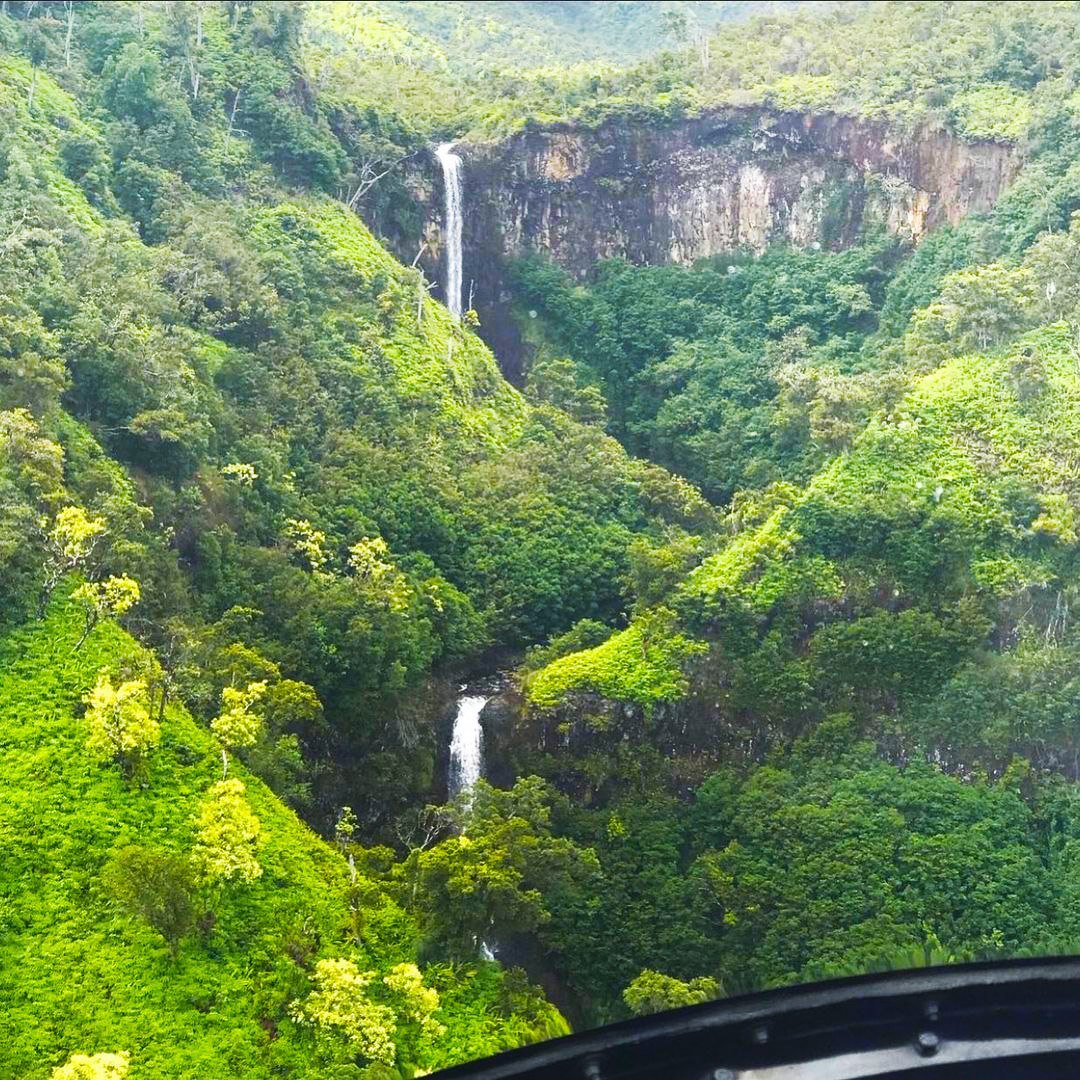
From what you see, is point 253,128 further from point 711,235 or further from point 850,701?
point 850,701

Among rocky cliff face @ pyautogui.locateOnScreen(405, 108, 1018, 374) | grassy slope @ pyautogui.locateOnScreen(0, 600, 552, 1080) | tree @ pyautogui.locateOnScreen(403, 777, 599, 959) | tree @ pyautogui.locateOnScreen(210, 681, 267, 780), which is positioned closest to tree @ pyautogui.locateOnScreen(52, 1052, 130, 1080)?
grassy slope @ pyautogui.locateOnScreen(0, 600, 552, 1080)

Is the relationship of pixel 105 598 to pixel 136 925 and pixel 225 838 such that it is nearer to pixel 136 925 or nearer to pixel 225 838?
pixel 225 838

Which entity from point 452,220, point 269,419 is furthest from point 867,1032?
point 452,220

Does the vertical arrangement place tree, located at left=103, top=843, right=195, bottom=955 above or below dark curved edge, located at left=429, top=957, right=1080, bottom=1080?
above

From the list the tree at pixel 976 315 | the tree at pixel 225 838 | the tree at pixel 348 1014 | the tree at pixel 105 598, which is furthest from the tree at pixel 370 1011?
→ the tree at pixel 976 315

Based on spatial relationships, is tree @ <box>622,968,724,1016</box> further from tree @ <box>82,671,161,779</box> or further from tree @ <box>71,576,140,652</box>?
tree @ <box>71,576,140,652</box>

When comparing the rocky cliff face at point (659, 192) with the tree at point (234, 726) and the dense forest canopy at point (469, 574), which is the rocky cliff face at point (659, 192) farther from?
the tree at point (234, 726)

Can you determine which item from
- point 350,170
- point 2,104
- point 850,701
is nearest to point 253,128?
point 350,170
